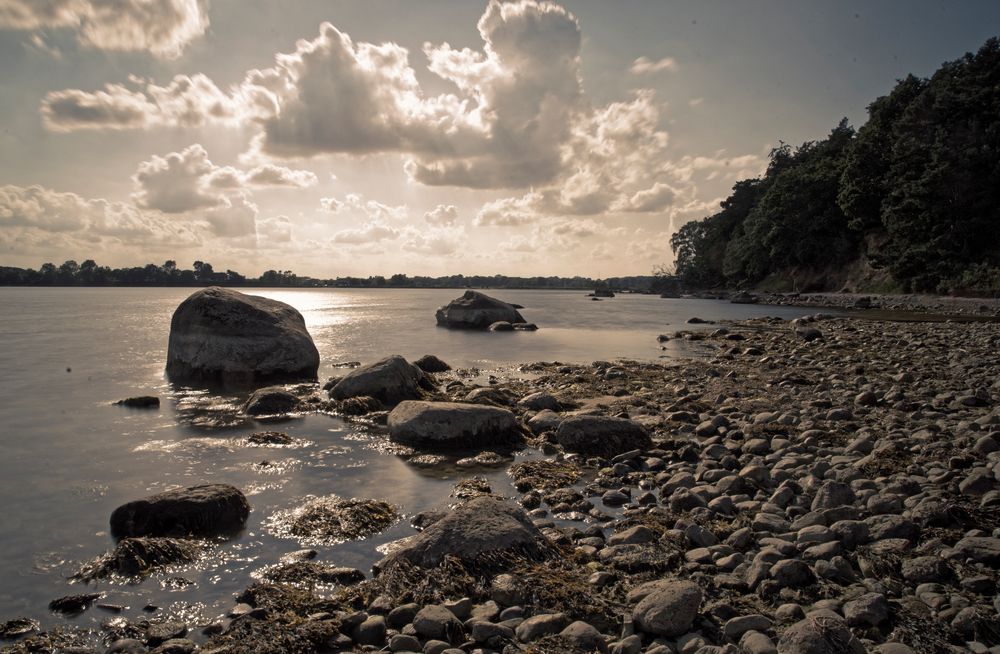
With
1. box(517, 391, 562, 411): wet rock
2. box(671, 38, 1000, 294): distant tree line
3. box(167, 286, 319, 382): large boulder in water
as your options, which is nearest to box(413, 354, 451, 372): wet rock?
box(167, 286, 319, 382): large boulder in water

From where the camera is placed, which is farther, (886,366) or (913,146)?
(913,146)

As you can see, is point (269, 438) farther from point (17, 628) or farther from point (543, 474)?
point (17, 628)

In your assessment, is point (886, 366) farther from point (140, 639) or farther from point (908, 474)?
point (140, 639)

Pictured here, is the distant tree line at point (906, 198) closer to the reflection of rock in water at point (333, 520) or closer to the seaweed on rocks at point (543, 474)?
the seaweed on rocks at point (543, 474)

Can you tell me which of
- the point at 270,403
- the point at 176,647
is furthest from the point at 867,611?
the point at 270,403

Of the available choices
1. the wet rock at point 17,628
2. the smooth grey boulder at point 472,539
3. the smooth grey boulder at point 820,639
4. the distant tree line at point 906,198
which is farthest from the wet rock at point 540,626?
the distant tree line at point 906,198

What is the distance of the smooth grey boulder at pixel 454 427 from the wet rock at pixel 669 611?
209 inches

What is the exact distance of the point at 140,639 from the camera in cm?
404

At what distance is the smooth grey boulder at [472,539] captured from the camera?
492 centimetres

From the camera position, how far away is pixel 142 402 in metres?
13.1

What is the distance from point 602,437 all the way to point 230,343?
38.5ft

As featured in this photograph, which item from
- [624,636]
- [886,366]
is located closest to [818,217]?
[886,366]

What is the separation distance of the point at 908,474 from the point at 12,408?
17379 millimetres

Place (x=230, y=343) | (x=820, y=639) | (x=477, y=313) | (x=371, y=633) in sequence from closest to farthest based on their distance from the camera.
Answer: (x=820, y=639) < (x=371, y=633) < (x=230, y=343) < (x=477, y=313)
